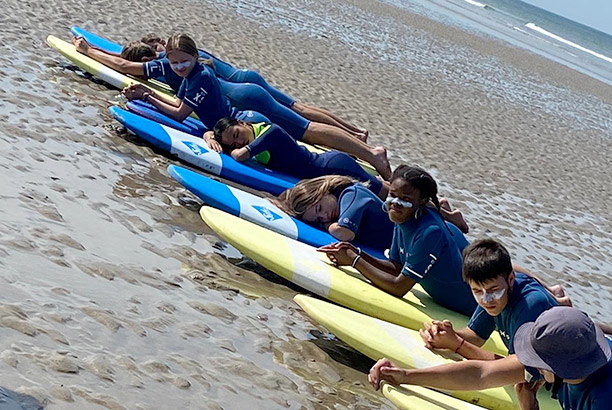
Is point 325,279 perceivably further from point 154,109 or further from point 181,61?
point 154,109

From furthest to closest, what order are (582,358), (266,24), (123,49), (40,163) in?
(266,24) < (123,49) < (40,163) < (582,358)

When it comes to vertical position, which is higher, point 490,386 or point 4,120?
point 490,386

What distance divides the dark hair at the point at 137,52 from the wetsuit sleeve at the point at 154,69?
26 centimetres

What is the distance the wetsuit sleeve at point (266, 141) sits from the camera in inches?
279

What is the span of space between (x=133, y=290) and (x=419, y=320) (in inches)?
67.1

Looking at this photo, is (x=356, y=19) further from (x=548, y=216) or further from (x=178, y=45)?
(x=178, y=45)

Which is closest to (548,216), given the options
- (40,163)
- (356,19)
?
(40,163)

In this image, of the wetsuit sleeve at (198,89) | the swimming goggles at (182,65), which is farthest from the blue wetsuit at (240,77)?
the swimming goggles at (182,65)

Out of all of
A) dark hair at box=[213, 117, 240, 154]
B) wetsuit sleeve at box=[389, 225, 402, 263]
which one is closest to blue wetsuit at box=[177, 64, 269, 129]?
dark hair at box=[213, 117, 240, 154]

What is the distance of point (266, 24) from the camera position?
641 inches

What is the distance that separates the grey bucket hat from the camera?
3158mm

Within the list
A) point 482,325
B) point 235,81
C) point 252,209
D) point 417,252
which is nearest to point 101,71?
point 235,81

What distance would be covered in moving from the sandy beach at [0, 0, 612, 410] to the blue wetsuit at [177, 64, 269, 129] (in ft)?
2.04

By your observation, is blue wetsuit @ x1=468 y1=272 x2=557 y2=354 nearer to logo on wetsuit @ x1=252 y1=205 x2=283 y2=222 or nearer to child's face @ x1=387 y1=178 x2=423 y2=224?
child's face @ x1=387 y1=178 x2=423 y2=224
